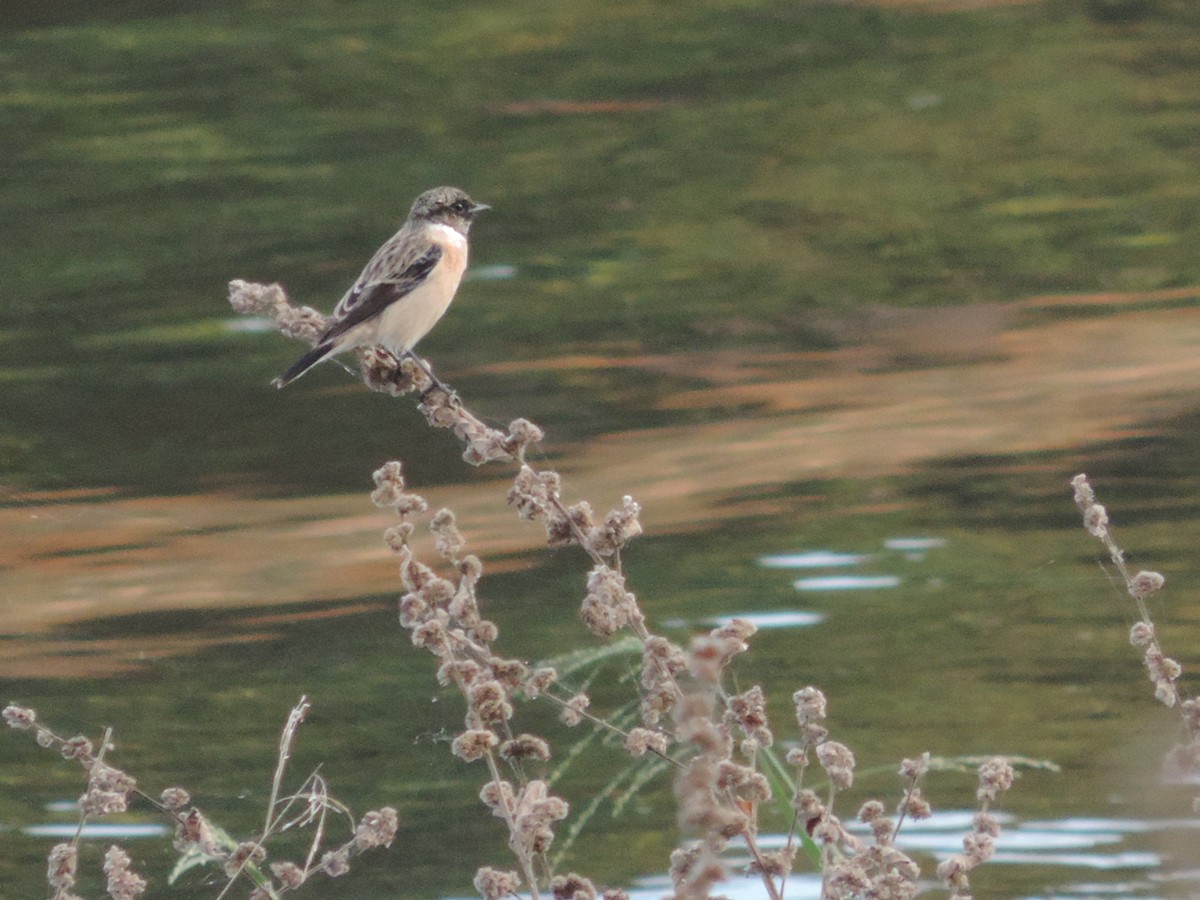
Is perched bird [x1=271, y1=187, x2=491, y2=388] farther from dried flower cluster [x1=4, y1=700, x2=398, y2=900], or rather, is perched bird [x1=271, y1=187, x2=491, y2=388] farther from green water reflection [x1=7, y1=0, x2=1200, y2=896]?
dried flower cluster [x1=4, y1=700, x2=398, y2=900]

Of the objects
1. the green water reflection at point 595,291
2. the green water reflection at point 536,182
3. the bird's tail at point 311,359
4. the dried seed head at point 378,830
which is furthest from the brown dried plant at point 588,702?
the green water reflection at point 536,182

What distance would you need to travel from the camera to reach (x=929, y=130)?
1149 centimetres

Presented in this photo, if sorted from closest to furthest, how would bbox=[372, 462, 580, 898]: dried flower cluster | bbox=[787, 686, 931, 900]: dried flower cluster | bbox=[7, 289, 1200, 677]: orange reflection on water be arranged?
bbox=[372, 462, 580, 898]: dried flower cluster → bbox=[787, 686, 931, 900]: dried flower cluster → bbox=[7, 289, 1200, 677]: orange reflection on water

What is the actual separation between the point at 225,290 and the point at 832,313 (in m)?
2.91

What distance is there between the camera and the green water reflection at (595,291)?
5.49 meters

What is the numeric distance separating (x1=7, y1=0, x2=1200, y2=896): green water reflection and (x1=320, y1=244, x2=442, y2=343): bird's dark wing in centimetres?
105

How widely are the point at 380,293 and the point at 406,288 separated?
9 cm

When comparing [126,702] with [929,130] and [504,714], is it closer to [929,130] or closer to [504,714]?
[504,714]

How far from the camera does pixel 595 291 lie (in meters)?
9.59

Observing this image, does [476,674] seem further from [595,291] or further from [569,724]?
[595,291]

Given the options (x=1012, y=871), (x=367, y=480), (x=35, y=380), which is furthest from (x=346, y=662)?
(x=35, y=380)

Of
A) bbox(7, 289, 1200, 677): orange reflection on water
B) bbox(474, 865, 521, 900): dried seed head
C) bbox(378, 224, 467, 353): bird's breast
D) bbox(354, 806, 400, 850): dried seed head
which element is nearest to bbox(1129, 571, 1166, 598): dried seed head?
bbox(474, 865, 521, 900): dried seed head

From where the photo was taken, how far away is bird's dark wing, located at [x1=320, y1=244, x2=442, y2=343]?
16.8ft

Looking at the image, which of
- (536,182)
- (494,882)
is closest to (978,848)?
(494,882)
